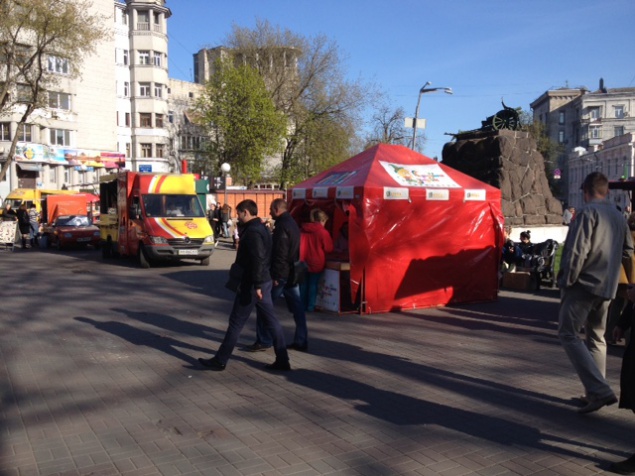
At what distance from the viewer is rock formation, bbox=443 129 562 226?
1992 centimetres

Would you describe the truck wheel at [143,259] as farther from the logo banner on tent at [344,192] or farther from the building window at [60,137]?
the building window at [60,137]

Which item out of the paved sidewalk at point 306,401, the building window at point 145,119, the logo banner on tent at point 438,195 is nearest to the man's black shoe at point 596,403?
the paved sidewalk at point 306,401

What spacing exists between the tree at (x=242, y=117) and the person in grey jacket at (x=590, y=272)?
37379 mm

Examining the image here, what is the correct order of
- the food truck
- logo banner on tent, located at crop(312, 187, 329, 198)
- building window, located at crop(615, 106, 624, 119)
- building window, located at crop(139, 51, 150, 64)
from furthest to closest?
building window, located at crop(615, 106, 624, 119) < building window, located at crop(139, 51, 150, 64) < the food truck < logo banner on tent, located at crop(312, 187, 329, 198)

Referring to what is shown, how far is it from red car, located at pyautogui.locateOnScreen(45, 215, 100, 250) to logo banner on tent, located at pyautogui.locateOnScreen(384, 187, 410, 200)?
18609mm

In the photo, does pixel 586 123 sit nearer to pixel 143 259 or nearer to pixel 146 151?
pixel 146 151

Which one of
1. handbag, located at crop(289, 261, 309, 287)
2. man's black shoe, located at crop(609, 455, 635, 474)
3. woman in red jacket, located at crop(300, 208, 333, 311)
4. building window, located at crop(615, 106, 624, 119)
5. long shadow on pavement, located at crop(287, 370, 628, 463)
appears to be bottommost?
long shadow on pavement, located at crop(287, 370, 628, 463)

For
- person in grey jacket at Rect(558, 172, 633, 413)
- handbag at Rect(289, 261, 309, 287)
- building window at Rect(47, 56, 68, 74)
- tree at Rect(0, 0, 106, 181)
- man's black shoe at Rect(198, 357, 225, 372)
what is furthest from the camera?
building window at Rect(47, 56, 68, 74)

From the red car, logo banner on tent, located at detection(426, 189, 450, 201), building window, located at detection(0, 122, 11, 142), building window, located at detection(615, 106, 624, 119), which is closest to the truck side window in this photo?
the red car

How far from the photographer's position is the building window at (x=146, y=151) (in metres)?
59.7

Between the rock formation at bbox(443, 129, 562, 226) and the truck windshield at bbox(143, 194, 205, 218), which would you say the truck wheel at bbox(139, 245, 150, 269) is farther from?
the rock formation at bbox(443, 129, 562, 226)

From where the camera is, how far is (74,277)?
16094 millimetres

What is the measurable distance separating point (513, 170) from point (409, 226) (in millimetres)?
10149

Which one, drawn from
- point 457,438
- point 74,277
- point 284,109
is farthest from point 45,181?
point 457,438
